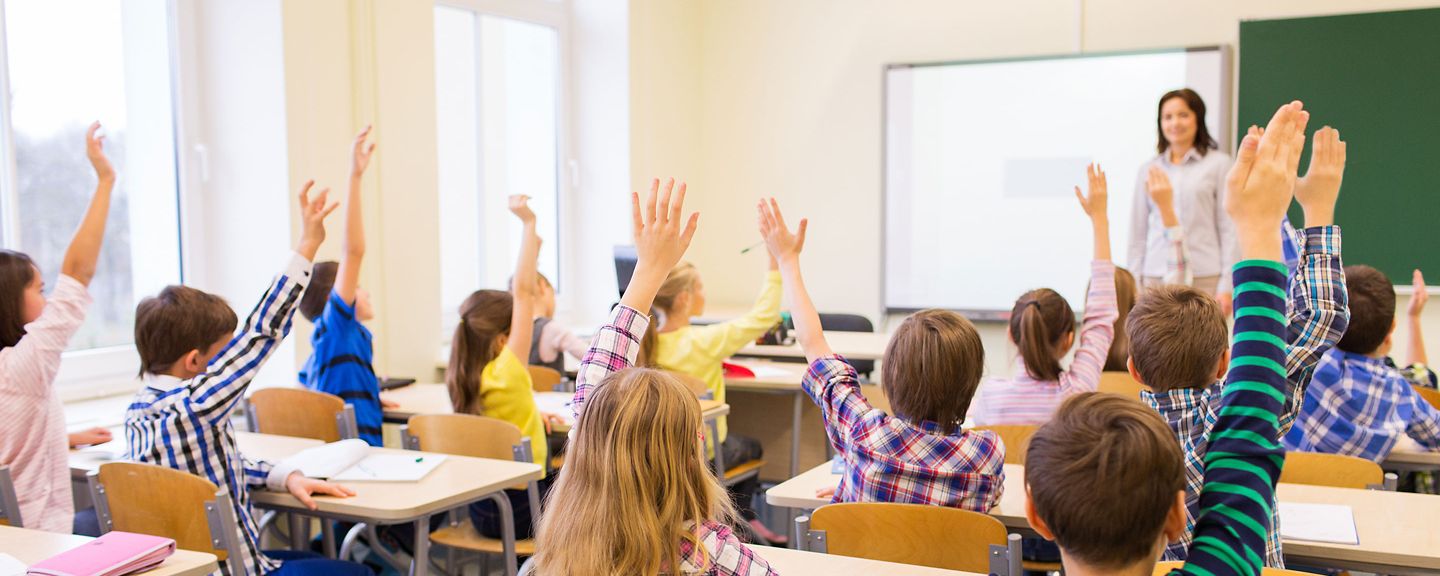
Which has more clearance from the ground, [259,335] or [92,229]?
[92,229]

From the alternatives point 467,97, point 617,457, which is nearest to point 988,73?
point 467,97

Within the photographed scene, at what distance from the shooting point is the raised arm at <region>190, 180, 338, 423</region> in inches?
95.0

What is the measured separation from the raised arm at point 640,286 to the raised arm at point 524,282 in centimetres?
146

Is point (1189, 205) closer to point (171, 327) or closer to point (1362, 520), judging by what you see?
point (1362, 520)

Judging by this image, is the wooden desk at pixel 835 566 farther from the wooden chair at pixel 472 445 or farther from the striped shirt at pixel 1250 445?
the wooden chair at pixel 472 445

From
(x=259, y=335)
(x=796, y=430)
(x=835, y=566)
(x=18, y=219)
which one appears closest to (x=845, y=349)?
(x=796, y=430)

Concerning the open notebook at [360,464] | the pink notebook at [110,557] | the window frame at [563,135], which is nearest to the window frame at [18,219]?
the open notebook at [360,464]

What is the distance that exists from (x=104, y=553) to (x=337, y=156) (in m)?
2.68

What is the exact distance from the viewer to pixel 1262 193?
1079 millimetres

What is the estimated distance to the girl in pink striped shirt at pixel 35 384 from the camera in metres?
2.62

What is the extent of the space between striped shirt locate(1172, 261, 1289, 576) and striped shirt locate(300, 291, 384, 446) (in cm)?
287

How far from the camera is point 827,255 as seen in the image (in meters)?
6.37

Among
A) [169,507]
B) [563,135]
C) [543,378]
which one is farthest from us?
[563,135]

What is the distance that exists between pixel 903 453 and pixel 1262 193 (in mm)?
1152
